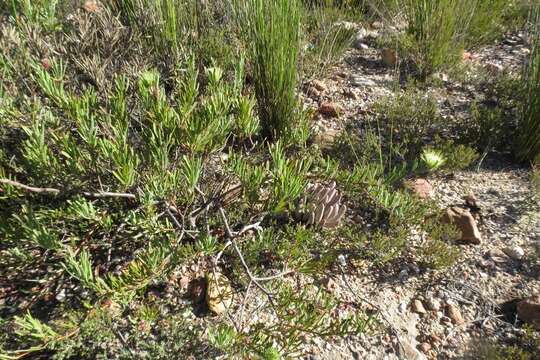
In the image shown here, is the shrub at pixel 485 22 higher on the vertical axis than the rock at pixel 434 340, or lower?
higher

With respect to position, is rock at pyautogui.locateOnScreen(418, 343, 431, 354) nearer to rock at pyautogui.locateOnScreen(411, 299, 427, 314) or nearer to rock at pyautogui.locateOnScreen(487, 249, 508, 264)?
rock at pyautogui.locateOnScreen(411, 299, 427, 314)

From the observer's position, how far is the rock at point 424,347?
1.84 metres

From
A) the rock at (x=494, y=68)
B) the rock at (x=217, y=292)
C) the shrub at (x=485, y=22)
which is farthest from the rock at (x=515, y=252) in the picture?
A: the shrub at (x=485, y=22)

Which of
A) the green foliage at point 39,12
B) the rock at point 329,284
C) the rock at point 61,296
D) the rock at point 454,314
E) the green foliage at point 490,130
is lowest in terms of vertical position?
the rock at point 454,314

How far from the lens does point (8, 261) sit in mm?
1710

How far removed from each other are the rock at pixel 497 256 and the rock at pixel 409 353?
0.67 m

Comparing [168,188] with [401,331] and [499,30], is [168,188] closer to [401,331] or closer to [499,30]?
[401,331]

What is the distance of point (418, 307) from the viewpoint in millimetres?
1969

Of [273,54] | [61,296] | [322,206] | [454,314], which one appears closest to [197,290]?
[61,296]

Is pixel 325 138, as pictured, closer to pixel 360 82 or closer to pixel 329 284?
pixel 360 82

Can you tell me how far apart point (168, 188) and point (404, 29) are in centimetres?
290

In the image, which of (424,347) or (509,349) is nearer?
(509,349)

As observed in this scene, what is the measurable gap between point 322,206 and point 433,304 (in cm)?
68

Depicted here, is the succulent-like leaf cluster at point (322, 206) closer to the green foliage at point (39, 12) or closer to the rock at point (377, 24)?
the green foliage at point (39, 12)
